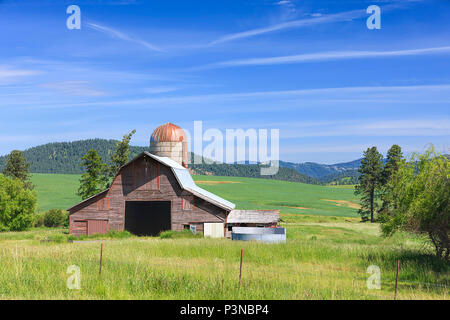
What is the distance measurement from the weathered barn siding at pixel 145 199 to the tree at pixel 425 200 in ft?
64.0

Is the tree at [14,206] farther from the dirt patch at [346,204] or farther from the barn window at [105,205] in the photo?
the dirt patch at [346,204]

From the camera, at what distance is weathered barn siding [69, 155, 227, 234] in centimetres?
3912

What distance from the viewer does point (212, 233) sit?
126 ft

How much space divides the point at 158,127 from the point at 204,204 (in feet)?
43.4

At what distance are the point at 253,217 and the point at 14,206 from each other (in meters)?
29.8

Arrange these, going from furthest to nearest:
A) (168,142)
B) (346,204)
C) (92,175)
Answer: (346,204) → (92,175) → (168,142)

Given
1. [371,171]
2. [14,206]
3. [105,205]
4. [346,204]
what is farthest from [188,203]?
[346,204]

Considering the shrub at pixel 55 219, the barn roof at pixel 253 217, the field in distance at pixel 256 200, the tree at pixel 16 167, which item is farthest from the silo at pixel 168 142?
the field in distance at pixel 256 200

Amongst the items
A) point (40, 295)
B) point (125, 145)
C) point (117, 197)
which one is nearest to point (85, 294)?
point (40, 295)

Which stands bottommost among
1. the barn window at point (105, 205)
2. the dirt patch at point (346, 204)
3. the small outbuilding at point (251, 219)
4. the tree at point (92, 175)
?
the dirt patch at point (346, 204)

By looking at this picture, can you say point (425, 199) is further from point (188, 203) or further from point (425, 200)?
point (188, 203)

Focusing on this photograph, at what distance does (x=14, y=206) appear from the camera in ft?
172

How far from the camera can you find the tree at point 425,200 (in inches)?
753

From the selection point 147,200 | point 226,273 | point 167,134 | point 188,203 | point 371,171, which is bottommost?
point 226,273
